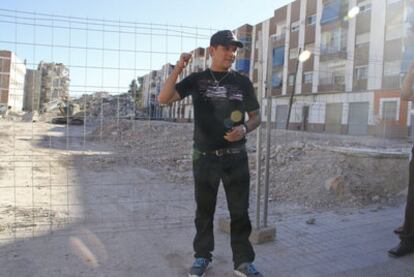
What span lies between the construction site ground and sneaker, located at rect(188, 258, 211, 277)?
0.13 m

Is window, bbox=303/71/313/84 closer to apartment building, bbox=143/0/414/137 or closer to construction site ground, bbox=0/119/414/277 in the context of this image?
apartment building, bbox=143/0/414/137

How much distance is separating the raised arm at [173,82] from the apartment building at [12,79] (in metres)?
1.81

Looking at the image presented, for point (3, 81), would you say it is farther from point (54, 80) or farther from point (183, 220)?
point (183, 220)

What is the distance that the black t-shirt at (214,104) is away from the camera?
3127mm

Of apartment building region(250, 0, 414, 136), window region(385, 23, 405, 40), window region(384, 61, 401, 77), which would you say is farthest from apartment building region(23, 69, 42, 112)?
window region(385, 23, 405, 40)

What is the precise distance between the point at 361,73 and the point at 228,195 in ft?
97.4

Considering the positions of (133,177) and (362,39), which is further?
(362,39)

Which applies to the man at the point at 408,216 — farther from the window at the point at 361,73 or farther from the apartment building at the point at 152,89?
the window at the point at 361,73

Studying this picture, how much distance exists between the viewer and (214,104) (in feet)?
10.3

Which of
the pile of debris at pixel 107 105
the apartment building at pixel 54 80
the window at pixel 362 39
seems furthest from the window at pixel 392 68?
the apartment building at pixel 54 80

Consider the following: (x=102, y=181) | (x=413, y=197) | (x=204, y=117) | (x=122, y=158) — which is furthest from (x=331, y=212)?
(x=122, y=158)

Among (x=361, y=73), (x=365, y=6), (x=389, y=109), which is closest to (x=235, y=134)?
(x=389, y=109)

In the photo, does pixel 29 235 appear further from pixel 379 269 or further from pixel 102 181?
pixel 102 181

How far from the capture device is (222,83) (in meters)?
3.16
